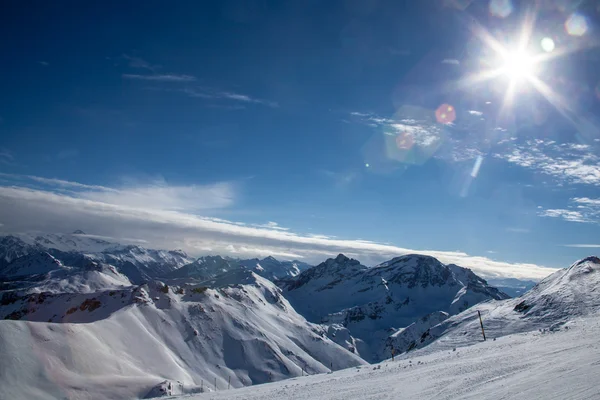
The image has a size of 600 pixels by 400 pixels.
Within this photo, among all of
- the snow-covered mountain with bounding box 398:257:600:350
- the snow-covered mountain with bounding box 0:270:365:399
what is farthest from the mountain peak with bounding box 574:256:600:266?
the snow-covered mountain with bounding box 0:270:365:399

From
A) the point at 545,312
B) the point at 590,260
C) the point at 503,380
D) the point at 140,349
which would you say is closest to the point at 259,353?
the point at 140,349

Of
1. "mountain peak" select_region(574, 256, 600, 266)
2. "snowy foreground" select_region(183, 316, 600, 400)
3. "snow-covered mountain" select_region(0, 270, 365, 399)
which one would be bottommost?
"snow-covered mountain" select_region(0, 270, 365, 399)

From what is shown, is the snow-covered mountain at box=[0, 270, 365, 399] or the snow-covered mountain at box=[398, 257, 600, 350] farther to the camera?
the snow-covered mountain at box=[0, 270, 365, 399]

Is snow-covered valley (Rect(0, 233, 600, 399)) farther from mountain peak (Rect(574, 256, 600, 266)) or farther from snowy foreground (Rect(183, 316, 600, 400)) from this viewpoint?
mountain peak (Rect(574, 256, 600, 266))

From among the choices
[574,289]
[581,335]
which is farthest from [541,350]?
[574,289]

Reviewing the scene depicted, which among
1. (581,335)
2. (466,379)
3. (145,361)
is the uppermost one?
(581,335)

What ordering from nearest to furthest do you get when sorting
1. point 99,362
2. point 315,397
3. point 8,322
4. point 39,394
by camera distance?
1. point 315,397
2. point 39,394
3. point 8,322
4. point 99,362

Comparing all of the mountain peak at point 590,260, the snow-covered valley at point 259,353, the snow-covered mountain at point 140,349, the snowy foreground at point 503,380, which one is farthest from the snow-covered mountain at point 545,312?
the snow-covered mountain at point 140,349

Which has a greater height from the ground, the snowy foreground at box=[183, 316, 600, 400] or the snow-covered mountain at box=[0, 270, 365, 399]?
the snowy foreground at box=[183, 316, 600, 400]

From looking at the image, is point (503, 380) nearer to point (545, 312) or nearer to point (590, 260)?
point (545, 312)

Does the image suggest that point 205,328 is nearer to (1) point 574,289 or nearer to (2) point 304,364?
(2) point 304,364
